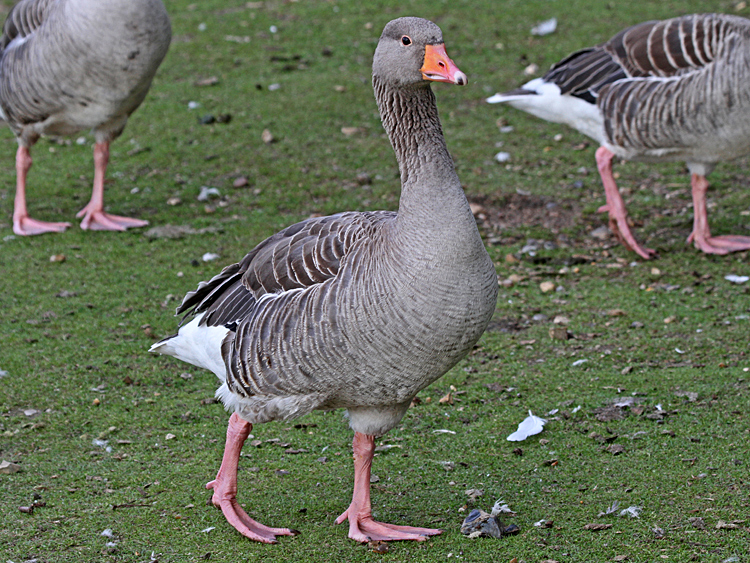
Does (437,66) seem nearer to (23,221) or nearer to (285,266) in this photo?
(285,266)

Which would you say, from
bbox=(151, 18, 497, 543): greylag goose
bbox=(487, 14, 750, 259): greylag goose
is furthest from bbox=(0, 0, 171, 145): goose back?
bbox=(151, 18, 497, 543): greylag goose

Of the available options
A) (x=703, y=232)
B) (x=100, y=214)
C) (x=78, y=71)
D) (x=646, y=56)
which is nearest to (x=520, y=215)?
(x=703, y=232)

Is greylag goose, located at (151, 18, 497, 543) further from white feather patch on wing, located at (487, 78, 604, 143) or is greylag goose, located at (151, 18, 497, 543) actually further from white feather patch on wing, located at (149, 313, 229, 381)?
white feather patch on wing, located at (487, 78, 604, 143)

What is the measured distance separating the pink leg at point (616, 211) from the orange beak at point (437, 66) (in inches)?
166

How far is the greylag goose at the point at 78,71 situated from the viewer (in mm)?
7113

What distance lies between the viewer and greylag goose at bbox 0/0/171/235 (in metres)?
7.11

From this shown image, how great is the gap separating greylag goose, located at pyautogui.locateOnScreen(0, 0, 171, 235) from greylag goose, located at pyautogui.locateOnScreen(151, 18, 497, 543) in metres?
3.98

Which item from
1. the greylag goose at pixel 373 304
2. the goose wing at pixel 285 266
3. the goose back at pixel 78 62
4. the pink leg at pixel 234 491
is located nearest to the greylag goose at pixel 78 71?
the goose back at pixel 78 62

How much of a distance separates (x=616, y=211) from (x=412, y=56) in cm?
427

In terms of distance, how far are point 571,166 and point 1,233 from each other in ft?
18.7

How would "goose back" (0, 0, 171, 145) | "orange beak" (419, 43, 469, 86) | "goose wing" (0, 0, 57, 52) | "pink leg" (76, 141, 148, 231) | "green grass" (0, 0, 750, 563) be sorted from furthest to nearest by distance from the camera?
"pink leg" (76, 141, 148, 231), "goose wing" (0, 0, 57, 52), "goose back" (0, 0, 171, 145), "green grass" (0, 0, 750, 563), "orange beak" (419, 43, 469, 86)

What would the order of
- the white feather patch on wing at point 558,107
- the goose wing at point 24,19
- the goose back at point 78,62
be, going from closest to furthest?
the goose back at point 78,62
the white feather patch on wing at point 558,107
the goose wing at point 24,19

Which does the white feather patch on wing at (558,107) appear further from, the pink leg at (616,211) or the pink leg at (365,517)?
the pink leg at (365,517)

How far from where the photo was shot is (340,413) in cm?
523
